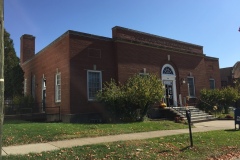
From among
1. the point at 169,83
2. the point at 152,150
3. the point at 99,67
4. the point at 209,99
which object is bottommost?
the point at 152,150

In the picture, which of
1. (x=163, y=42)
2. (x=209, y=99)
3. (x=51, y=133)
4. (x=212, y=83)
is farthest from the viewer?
(x=212, y=83)

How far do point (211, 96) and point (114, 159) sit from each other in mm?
20205

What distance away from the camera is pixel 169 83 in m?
25.0

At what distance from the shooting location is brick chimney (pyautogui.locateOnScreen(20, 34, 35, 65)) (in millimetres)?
30547

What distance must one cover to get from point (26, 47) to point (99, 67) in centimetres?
1428

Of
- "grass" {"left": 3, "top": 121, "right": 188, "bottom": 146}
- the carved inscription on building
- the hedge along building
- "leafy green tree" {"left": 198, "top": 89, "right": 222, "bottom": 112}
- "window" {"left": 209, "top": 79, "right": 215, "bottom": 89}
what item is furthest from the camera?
"window" {"left": 209, "top": 79, "right": 215, "bottom": 89}

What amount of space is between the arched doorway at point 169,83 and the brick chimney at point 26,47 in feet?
51.9

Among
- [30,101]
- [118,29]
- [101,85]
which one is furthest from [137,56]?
[30,101]

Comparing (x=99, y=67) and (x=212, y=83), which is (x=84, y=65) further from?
(x=212, y=83)

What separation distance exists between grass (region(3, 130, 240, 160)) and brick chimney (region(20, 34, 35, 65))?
2380 centimetres

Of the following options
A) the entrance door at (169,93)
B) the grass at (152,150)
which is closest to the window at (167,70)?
the entrance door at (169,93)

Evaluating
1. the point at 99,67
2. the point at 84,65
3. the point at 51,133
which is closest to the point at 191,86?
the point at 99,67

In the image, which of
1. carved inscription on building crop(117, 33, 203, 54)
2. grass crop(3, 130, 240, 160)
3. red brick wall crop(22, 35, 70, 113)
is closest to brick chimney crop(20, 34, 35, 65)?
red brick wall crop(22, 35, 70, 113)

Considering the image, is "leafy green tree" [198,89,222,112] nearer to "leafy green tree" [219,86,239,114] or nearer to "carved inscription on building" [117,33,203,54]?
"leafy green tree" [219,86,239,114]
